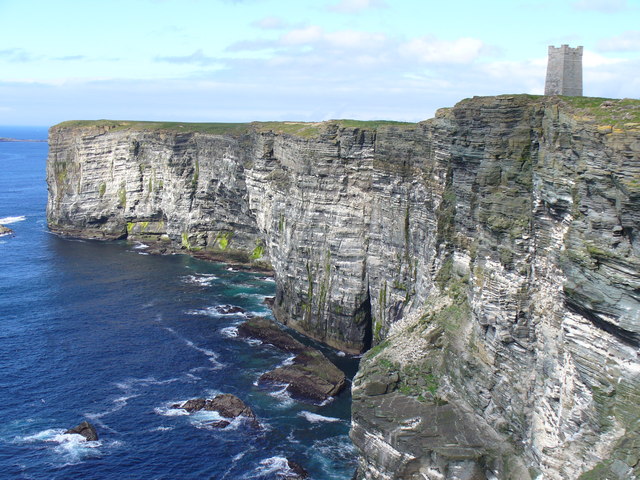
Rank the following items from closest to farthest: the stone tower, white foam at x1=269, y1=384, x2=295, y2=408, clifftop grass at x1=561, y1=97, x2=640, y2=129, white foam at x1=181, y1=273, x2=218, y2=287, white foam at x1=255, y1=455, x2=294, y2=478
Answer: clifftop grass at x1=561, y1=97, x2=640, y2=129, the stone tower, white foam at x1=255, y1=455, x2=294, y2=478, white foam at x1=269, y1=384, x2=295, y2=408, white foam at x1=181, y1=273, x2=218, y2=287

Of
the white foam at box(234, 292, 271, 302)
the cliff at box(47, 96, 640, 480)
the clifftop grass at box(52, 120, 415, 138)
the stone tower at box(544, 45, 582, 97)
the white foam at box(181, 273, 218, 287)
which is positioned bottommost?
the white foam at box(234, 292, 271, 302)

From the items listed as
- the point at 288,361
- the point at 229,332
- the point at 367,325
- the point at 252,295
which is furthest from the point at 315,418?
the point at 252,295

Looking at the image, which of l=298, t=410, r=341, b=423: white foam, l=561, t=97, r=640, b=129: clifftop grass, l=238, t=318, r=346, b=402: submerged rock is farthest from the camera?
l=238, t=318, r=346, b=402: submerged rock

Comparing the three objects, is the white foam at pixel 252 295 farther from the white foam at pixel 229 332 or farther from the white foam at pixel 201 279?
the white foam at pixel 229 332

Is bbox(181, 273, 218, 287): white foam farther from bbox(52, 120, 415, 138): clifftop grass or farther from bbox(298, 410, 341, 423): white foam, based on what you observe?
bbox(298, 410, 341, 423): white foam

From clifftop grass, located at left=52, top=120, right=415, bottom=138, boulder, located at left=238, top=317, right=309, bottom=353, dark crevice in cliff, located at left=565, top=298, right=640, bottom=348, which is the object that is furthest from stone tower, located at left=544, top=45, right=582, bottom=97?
boulder, located at left=238, top=317, right=309, bottom=353

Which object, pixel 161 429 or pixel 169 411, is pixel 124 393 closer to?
pixel 169 411
